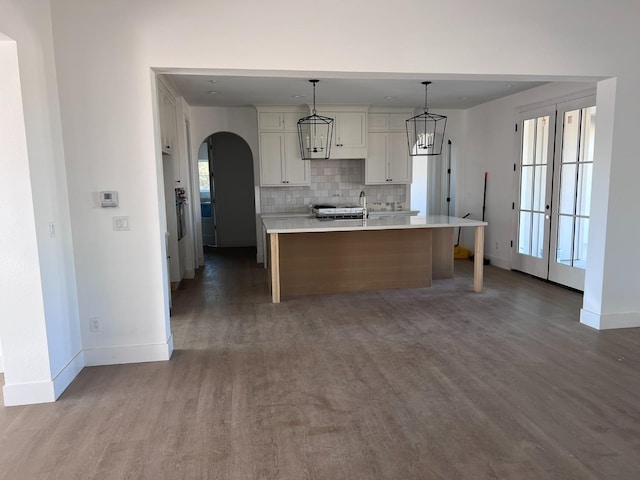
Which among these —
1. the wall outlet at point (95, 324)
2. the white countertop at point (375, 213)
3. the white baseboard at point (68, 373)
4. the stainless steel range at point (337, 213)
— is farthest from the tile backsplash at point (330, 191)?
the white baseboard at point (68, 373)

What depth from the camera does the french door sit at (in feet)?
17.3

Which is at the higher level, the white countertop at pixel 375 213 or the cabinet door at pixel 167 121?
the cabinet door at pixel 167 121

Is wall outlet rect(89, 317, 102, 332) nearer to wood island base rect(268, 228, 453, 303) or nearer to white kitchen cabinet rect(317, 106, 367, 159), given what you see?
wood island base rect(268, 228, 453, 303)

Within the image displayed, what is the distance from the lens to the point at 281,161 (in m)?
7.16

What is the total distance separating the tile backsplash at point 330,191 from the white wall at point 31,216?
453 cm

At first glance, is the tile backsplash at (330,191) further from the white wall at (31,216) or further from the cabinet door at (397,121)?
the white wall at (31,216)

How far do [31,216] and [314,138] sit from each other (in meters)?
4.92

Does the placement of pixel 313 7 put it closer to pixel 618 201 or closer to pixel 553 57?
pixel 553 57

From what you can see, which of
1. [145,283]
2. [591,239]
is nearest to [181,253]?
[145,283]

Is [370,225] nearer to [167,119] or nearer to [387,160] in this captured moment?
[167,119]

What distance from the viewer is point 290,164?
720 centimetres

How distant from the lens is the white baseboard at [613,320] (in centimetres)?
407

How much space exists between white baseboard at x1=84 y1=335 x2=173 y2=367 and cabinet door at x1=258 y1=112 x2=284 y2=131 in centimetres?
442

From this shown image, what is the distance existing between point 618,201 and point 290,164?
4.59 m
